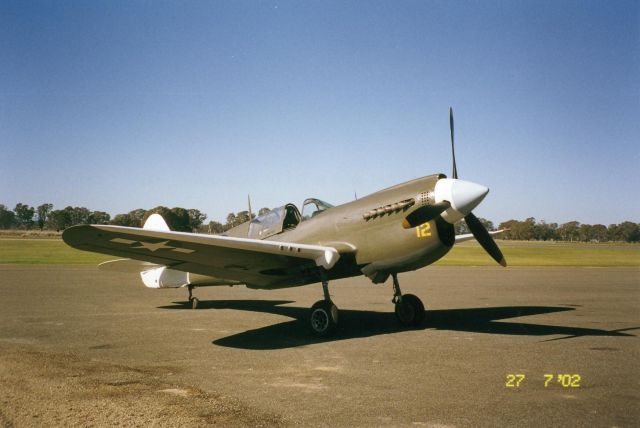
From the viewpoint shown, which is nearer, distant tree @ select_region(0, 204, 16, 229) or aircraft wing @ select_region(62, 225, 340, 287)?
aircraft wing @ select_region(62, 225, 340, 287)

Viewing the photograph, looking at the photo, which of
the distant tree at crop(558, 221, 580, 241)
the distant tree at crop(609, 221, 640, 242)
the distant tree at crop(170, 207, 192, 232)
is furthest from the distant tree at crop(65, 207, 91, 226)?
the distant tree at crop(609, 221, 640, 242)

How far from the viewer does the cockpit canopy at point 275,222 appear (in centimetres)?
969

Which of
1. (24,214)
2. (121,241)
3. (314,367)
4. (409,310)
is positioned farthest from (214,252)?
(24,214)

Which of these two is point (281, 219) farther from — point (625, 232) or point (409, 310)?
point (625, 232)

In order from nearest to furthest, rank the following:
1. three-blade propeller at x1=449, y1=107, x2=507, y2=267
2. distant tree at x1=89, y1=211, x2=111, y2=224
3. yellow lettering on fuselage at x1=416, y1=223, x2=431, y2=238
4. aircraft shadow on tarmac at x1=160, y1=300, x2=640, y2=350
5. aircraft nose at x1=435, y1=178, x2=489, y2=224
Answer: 1. aircraft nose at x1=435, y1=178, x2=489, y2=224
2. yellow lettering on fuselage at x1=416, y1=223, x2=431, y2=238
3. aircraft shadow on tarmac at x1=160, y1=300, x2=640, y2=350
4. three-blade propeller at x1=449, y1=107, x2=507, y2=267
5. distant tree at x1=89, y1=211, x2=111, y2=224

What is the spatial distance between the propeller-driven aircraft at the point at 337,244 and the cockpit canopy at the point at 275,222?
341mm

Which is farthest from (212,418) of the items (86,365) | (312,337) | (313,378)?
(312,337)

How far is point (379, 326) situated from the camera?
909 cm

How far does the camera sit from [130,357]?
6.42m

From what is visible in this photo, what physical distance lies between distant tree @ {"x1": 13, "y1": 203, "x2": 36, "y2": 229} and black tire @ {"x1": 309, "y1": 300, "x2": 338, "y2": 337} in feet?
584

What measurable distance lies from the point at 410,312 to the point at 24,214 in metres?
180
